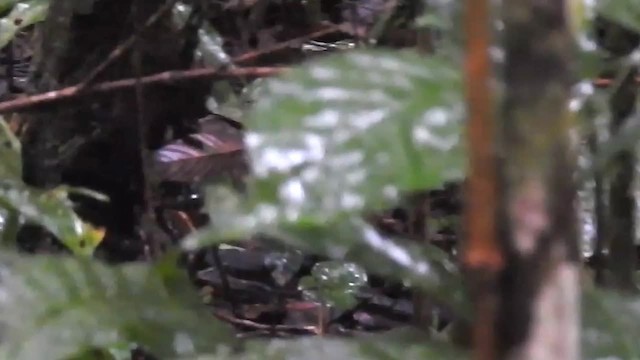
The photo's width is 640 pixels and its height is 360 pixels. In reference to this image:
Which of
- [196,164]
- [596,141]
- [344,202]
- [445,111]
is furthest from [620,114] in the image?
[196,164]

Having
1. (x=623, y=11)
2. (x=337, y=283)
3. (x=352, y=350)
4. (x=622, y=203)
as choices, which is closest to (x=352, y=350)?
(x=352, y=350)

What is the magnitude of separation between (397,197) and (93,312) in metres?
0.26

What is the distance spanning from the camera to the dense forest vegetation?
0.33 metres

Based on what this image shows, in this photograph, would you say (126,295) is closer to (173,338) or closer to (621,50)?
(173,338)

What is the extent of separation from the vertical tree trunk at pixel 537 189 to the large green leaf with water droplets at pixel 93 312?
30cm

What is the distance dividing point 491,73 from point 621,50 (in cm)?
56

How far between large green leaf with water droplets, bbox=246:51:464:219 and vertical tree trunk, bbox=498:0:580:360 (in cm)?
8

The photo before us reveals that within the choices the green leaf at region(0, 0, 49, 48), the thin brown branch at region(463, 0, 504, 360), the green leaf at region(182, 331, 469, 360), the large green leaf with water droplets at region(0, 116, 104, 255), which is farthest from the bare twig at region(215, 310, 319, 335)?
the thin brown branch at region(463, 0, 504, 360)

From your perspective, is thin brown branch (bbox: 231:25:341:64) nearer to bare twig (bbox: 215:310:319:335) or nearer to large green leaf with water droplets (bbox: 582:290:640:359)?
bare twig (bbox: 215:310:319:335)

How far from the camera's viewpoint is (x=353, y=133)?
0.44 m

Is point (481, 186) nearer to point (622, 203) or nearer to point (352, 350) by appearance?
point (352, 350)

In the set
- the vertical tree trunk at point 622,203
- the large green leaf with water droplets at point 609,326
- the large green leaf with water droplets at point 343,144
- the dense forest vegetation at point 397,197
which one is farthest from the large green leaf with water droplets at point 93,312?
the vertical tree trunk at point 622,203

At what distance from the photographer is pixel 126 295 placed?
25.2 inches

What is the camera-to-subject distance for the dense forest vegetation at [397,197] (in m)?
0.33
